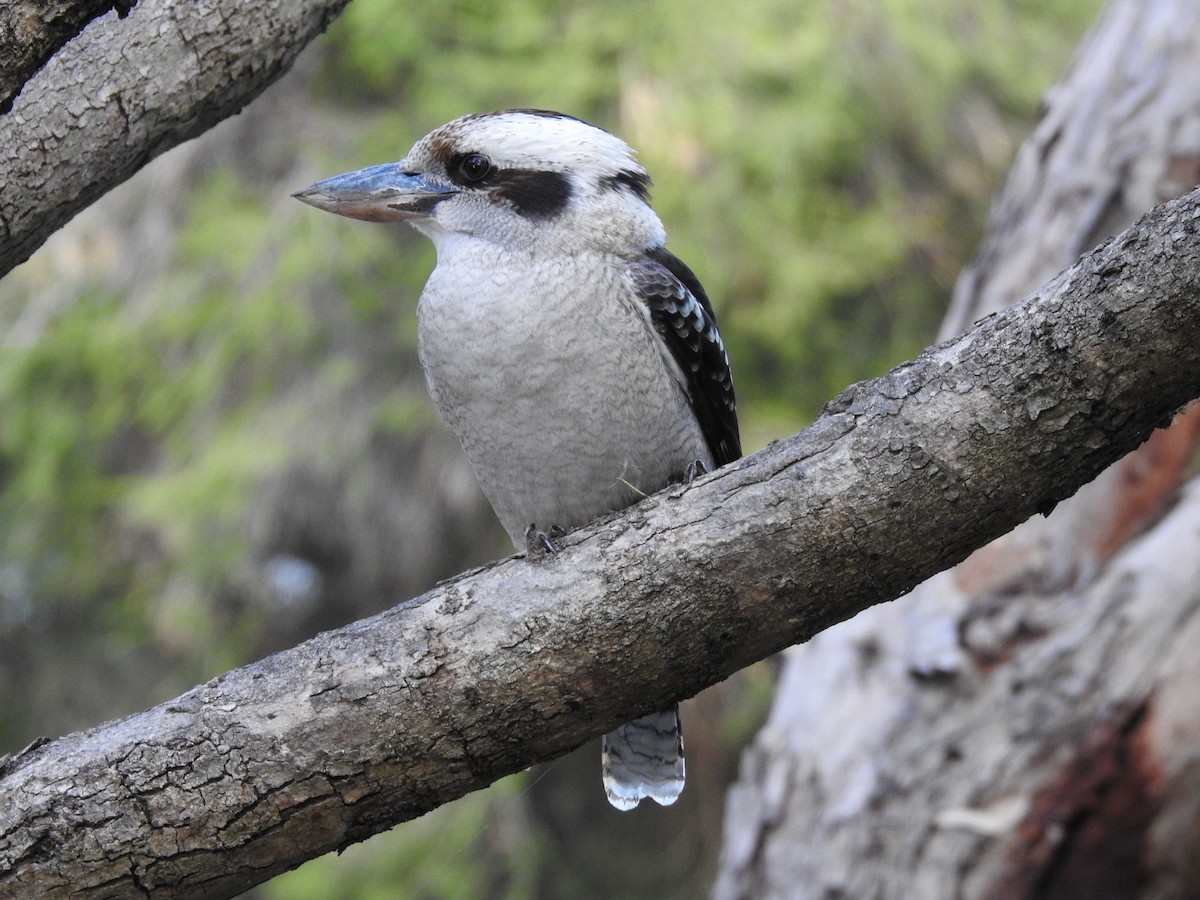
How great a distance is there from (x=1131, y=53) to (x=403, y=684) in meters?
2.94

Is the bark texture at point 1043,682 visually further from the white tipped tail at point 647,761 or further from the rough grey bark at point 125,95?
the rough grey bark at point 125,95

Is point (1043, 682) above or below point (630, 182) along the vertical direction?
below

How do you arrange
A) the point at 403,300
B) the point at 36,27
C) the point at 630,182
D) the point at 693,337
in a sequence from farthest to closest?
the point at 403,300, the point at 630,182, the point at 693,337, the point at 36,27

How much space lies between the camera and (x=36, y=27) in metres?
1.60

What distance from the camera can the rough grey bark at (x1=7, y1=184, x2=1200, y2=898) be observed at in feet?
5.83

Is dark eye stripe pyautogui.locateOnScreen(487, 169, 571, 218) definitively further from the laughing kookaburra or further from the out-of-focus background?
the out-of-focus background

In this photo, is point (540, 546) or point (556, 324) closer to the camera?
point (540, 546)

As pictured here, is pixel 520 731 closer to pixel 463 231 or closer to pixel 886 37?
pixel 463 231

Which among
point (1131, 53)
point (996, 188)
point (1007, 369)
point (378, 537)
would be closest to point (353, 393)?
point (378, 537)

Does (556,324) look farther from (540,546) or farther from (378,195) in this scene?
(540,546)

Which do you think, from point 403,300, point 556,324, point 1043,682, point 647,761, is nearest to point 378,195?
point 556,324

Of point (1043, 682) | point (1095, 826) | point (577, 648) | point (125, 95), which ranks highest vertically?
point (125, 95)

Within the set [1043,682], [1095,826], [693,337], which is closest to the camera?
[693,337]

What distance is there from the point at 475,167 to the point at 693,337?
1.97ft
